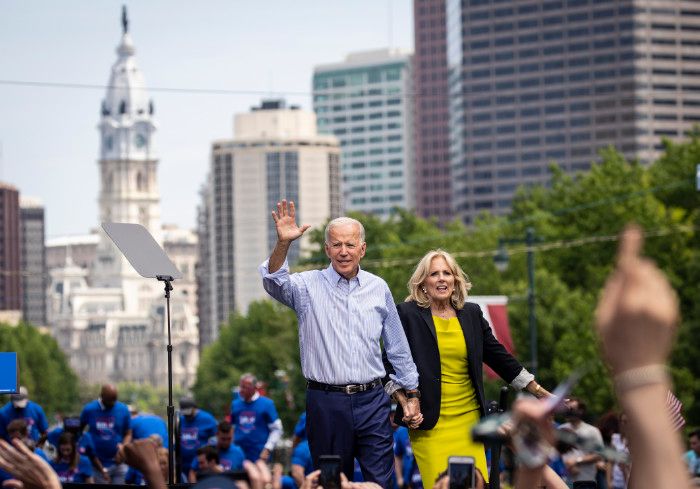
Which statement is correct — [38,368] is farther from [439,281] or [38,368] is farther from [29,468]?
[29,468]

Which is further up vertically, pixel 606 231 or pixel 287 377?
pixel 606 231

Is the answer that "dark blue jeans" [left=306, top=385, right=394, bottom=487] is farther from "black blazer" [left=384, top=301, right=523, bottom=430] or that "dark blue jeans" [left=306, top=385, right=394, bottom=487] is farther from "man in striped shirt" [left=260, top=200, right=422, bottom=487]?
"black blazer" [left=384, top=301, right=523, bottom=430]

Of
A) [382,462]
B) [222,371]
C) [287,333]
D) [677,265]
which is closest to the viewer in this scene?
[382,462]

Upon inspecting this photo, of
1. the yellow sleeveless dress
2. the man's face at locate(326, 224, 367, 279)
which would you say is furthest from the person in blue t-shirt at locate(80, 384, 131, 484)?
the man's face at locate(326, 224, 367, 279)

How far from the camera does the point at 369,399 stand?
953 centimetres

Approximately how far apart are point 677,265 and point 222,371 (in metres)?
83.6

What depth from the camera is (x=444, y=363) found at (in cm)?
1002

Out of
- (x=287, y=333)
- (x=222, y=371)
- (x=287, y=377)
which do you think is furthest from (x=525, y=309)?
(x=222, y=371)

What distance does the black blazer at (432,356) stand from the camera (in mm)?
9945

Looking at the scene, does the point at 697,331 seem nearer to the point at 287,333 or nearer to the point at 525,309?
the point at 525,309

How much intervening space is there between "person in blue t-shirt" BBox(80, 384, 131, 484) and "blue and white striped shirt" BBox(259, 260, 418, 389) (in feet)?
30.5

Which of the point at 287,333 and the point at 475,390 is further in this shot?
the point at 287,333

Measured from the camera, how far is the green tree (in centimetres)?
13188

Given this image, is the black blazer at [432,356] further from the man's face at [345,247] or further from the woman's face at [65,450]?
the woman's face at [65,450]
